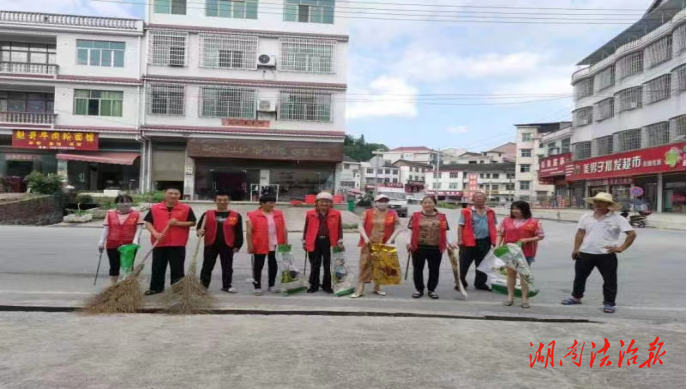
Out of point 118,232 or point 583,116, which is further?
point 118,232

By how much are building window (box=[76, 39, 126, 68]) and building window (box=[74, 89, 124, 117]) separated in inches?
66.6

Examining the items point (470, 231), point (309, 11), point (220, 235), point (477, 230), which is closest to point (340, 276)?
point (220, 235)

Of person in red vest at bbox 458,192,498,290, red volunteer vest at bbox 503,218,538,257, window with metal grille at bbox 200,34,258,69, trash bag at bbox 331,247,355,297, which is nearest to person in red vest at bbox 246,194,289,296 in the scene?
trash bag at bbox 331,247,355,297

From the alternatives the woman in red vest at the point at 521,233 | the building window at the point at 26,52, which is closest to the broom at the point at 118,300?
the woman in red vest at the point at 521,233

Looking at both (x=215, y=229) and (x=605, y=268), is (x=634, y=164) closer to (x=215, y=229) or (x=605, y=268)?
(x=605, y=268)

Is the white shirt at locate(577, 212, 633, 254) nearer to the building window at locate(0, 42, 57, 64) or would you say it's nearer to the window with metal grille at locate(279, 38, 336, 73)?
the window with metal grille at locate(279, 38, 336, 73)

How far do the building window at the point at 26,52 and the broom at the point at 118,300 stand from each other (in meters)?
29.1

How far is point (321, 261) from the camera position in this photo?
25.7 ft

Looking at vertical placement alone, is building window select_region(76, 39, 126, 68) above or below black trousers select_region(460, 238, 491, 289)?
above

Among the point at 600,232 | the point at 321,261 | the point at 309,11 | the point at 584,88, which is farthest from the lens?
the point at 309,11

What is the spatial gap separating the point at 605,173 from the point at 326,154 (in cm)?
2604

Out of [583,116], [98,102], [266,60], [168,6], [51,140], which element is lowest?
[583,116]

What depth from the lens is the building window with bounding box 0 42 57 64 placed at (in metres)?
29.8

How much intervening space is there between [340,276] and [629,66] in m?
5.47
